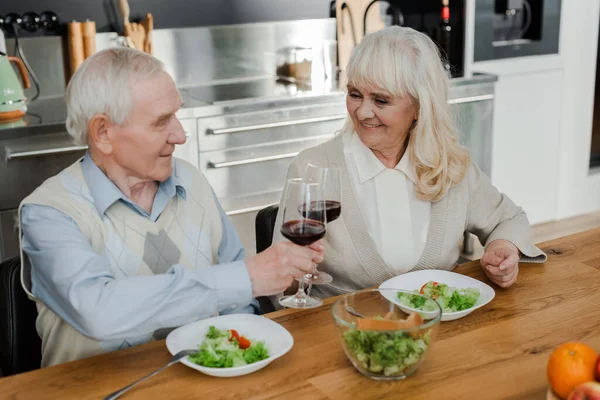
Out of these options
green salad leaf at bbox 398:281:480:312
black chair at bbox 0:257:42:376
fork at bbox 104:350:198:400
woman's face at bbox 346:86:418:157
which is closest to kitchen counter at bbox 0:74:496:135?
woman's face at bbox 346:86:418:157

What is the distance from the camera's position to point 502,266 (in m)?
1.82

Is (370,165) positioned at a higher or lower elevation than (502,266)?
higher

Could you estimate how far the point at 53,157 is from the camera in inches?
122

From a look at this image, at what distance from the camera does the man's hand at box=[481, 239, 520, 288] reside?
5.99 ft

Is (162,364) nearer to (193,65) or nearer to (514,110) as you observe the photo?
(193,65)

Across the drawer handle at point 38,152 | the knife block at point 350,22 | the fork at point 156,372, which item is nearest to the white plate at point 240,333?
the fork at point 156,372

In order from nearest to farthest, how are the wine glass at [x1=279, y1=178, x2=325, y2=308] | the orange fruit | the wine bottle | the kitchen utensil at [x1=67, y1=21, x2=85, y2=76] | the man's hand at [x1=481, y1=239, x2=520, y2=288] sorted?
the orange fruit → the wine glass at [x1=279, y1=178, x2=325, y2=308] → the man's hand at [x1=481, y1=239, x2=520, y2=288] → the kitchen utensil at [x1=67, y1=21, x2=85, y2=76] → the wine bottle

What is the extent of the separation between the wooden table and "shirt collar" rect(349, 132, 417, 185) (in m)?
0.50

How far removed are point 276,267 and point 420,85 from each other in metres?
0.76

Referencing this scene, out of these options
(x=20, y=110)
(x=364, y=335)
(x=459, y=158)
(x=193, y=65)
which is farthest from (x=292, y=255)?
(x=193, y=65)

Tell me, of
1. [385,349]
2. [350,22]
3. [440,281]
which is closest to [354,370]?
[385,349]

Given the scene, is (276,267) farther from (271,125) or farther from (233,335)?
(271,125)

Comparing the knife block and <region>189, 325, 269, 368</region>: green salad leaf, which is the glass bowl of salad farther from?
the knife block

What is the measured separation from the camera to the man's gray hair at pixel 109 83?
166 centimetres
